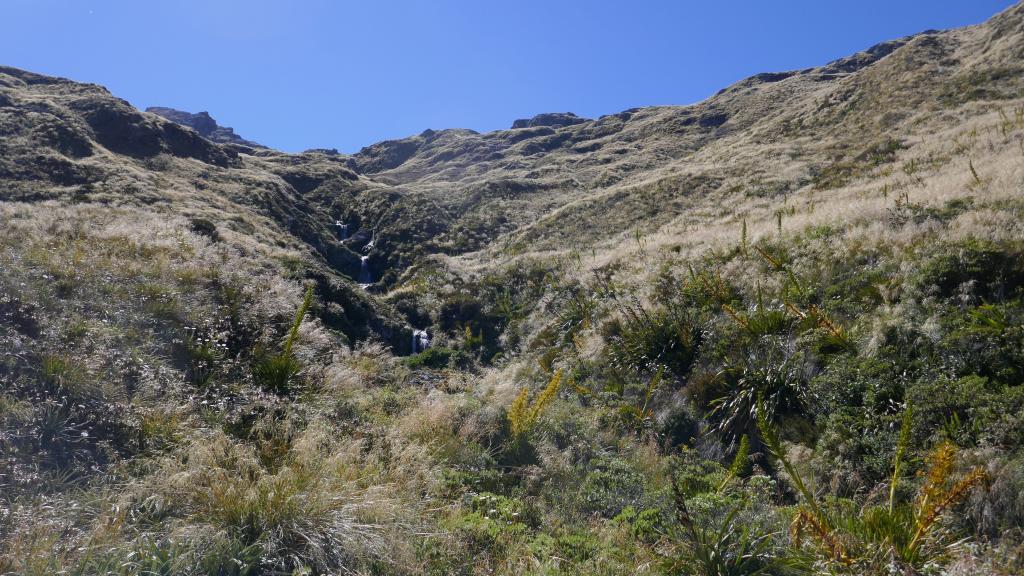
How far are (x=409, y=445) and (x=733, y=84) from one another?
91.4 metres

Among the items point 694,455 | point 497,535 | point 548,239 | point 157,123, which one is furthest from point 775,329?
point 157,123

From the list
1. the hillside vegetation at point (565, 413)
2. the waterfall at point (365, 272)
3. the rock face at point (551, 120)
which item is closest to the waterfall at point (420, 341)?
the hillside vegetation at point (565, 413)

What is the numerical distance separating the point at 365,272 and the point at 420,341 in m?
14.8

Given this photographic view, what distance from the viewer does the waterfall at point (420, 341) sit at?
21.0 metres

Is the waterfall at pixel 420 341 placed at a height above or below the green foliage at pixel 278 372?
below

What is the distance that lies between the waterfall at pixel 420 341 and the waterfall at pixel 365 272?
11.5m

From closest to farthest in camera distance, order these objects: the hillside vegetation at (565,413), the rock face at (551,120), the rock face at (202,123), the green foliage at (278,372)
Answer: the hillside vegetation at (565,413) < the green foliage at (278,372) < the rock face at (551,120) < the rock face at (202,123)

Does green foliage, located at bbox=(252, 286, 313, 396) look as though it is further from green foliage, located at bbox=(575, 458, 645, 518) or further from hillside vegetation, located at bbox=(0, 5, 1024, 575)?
green foliage, located at bbox=(575, 458, 645, 518)

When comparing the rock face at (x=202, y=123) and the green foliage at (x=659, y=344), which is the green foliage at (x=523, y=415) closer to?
the green foliage at (x=659, y=344)

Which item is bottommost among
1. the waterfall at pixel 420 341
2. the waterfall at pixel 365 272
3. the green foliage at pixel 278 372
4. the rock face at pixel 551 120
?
the waterfall at pixel 420 341

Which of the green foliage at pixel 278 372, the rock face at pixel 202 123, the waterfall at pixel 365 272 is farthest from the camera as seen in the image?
the rock face at pixel 202 123

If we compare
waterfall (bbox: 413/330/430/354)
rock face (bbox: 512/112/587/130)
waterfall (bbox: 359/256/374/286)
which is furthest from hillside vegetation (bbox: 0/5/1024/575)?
rock face (bbox: 512/112/587/130)

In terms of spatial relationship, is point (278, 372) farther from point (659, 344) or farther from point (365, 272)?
point (365, 272)

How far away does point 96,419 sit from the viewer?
4918 millimetres
